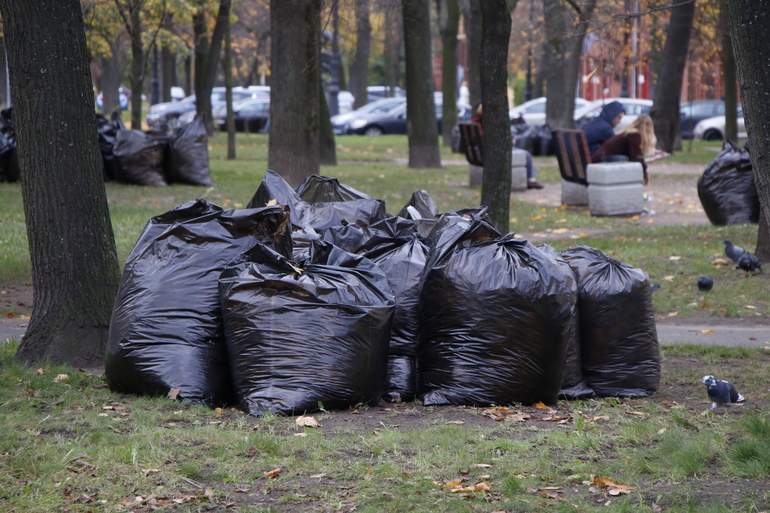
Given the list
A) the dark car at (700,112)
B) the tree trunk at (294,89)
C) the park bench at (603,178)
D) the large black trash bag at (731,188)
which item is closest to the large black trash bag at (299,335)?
the tree trunk at (294,89)

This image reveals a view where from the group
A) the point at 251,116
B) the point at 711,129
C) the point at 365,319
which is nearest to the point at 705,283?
the point at 365,319

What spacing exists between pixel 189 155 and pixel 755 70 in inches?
402

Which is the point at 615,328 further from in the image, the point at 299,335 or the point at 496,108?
the point at 496,108

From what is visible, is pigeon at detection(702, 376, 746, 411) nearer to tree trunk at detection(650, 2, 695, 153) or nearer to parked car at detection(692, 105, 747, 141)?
tree trunk at detection(650, 2, 695, 153)

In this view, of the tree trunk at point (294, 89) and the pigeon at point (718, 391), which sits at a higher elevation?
the tree trunk at point (294, 89)

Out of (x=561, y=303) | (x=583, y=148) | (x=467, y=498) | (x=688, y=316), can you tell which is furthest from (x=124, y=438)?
(x=583, y=148)

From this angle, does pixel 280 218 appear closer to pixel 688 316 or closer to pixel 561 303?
pixel 561 303

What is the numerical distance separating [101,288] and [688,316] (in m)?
4.44

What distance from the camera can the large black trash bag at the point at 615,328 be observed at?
14.5 feet

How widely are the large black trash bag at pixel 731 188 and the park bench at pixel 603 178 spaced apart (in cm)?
144

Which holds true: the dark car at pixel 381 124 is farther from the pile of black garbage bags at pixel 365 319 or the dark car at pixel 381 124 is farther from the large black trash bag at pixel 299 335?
the large black trash bag at pixel 299 335

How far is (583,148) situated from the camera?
39.0 feet

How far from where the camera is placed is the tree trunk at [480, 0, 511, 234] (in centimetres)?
707

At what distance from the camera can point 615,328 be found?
4480 mm
